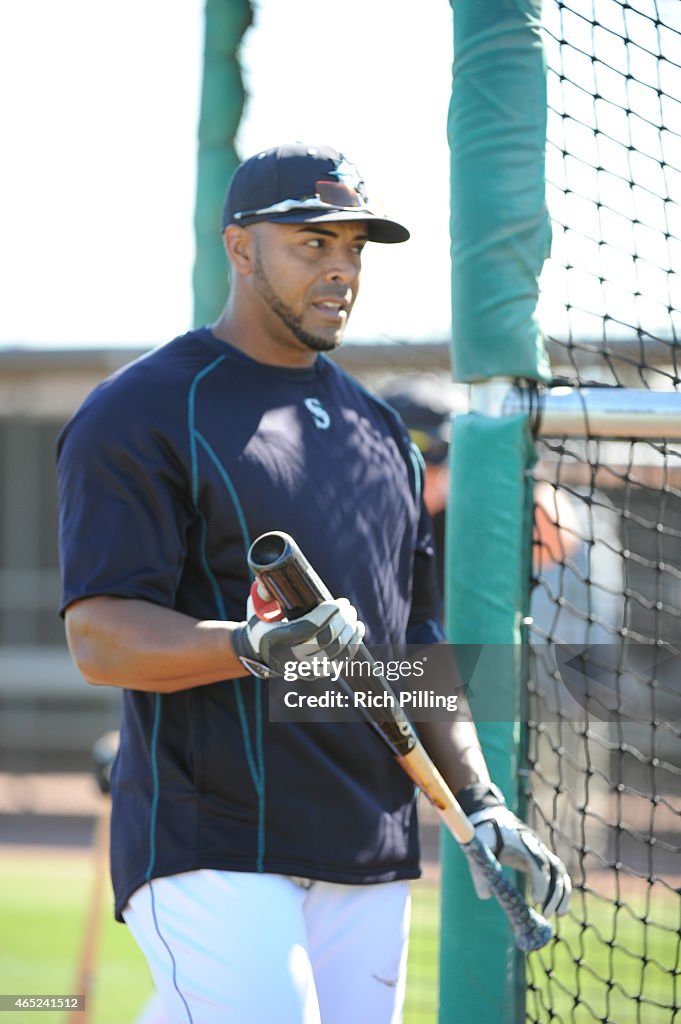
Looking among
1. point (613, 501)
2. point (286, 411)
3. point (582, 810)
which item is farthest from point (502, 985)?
point (613, 501)

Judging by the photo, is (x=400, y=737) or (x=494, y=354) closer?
(x=400, y=737)

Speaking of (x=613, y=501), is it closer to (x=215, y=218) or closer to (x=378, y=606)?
(x=215, y=218)

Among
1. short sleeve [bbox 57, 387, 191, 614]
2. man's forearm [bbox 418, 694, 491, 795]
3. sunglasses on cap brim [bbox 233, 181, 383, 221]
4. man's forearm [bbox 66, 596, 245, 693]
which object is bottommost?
man's forearm [bbox 418, 694, 491, 795]

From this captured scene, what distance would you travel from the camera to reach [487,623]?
9.54ft

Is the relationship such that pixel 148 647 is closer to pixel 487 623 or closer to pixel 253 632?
pixel 253 632

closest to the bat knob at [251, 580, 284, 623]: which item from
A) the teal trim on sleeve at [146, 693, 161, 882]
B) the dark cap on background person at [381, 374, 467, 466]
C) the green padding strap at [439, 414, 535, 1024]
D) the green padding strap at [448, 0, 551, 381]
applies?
the teal trim on sleeve at [146, 693, 161, 882]

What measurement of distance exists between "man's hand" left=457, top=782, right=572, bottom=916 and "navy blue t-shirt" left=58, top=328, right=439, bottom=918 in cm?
16

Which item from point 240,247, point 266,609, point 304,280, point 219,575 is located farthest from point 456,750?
point 240,247

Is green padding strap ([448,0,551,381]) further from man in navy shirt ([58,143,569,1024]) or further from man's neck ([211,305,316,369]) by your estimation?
man's neck ([211,305,316,369])

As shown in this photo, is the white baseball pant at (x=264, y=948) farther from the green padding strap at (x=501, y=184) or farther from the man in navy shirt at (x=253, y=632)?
the green padding strap at (x=501, y=184)

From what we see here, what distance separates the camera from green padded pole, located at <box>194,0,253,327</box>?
13.0ft

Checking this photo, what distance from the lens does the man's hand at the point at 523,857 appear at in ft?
8.57

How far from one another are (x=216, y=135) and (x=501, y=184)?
134 cm

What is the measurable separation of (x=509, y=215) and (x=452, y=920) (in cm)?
151
